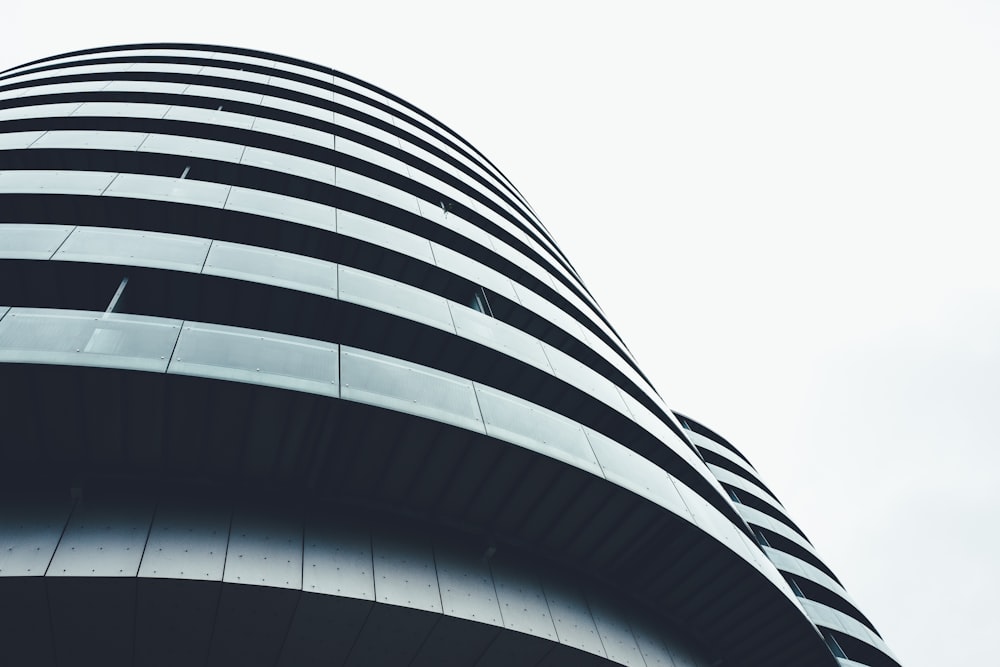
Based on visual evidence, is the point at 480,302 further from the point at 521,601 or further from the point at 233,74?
the point at 233,74

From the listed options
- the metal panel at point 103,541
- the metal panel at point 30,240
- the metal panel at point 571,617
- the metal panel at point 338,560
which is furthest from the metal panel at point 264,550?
the metal panel at point 30,240

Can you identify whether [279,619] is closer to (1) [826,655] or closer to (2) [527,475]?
(2) [527,475]

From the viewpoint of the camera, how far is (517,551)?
8.96m

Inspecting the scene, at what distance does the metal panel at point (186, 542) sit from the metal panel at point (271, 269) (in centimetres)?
385

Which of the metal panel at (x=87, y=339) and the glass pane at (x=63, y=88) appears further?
the glass pane at (x=63, y=88)

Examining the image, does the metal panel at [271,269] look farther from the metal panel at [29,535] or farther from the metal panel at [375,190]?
the metal panel at [375,190]

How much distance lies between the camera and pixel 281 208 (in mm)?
12156

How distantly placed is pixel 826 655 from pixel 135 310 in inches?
558

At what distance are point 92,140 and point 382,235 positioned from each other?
7.54 m

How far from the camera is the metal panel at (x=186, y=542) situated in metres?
6.23

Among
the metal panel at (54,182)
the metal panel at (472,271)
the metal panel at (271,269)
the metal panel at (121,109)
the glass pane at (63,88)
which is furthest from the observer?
the glass pane at (63,88)

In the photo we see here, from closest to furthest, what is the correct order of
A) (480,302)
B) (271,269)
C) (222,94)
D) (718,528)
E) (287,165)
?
(271,269) < (718,528) < (480,302) < (287,165) < (222,94)

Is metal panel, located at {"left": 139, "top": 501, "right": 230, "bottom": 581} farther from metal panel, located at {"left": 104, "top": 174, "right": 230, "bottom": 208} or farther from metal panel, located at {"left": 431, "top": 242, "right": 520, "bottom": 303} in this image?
metal panel, located at {"left": 431, "top": 242, "right": 520, "bottom": 303}

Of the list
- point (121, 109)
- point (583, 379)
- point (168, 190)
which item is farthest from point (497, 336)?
point (121, 109)
